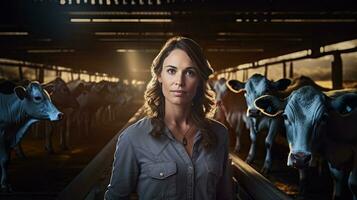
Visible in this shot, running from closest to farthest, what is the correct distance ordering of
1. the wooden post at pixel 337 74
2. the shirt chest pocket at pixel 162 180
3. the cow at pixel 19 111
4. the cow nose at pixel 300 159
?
the shirt chest pocket at pixel 162 180, the cow nose at pixel 300 159, the cow at pixel 19 111, the wooden post at pixel 337 74

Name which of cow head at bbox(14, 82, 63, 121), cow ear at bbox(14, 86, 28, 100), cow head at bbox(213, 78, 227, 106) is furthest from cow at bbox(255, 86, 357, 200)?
cow head at bbox(213, 78, 227, 106)

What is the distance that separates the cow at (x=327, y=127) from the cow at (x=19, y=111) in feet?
14.6

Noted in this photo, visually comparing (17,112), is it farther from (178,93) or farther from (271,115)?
(178,93)

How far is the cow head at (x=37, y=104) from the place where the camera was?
6.93 m

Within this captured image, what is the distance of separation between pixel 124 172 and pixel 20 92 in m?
5.49

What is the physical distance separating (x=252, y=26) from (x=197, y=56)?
5399 mm

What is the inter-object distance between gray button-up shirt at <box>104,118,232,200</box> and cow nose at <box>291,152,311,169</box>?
1804mm

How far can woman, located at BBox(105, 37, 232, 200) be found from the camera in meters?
1.84

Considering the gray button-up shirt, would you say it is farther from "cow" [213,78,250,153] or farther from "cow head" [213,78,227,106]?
"cow head" [213,78,227,106]

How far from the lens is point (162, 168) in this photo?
1.84m

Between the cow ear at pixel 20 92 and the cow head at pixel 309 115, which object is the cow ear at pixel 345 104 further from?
the cow ear at pixel 20 92

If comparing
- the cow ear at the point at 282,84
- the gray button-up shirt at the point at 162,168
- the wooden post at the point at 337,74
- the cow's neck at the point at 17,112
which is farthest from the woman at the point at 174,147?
the wooden post at the point at 337,74

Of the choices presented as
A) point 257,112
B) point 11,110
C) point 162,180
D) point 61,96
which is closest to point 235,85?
point 257,112

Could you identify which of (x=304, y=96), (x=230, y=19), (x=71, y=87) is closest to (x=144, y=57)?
(x=71, y=87)
